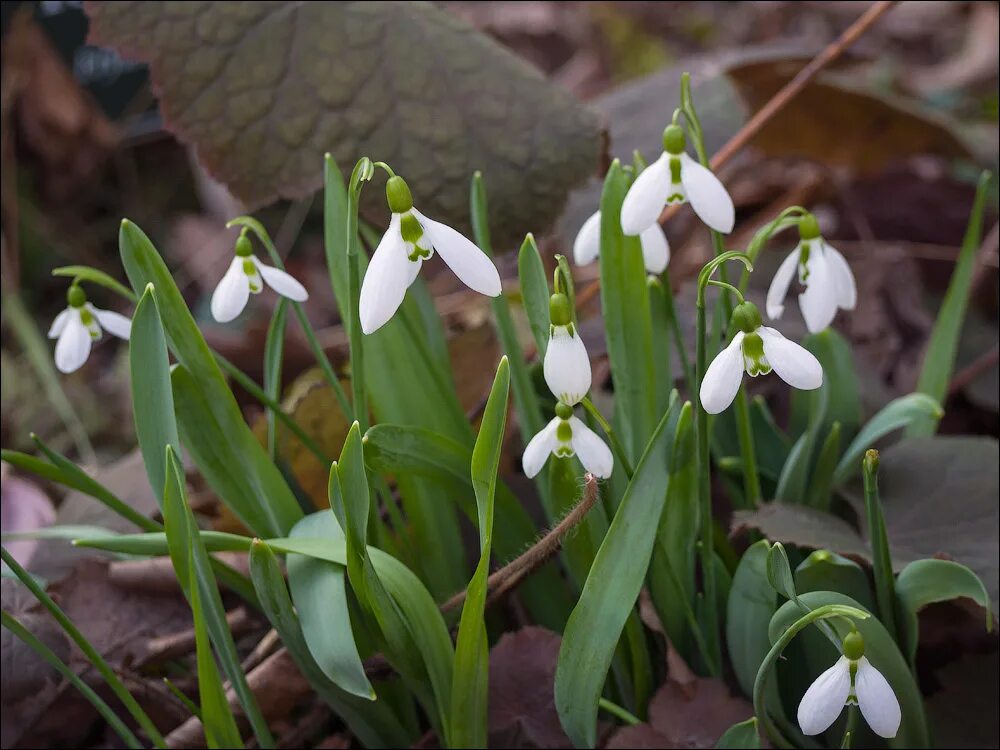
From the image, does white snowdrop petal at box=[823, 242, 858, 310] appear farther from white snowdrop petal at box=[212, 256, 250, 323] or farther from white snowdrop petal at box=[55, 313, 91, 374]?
white snowdrop petal at box=[55, 313, 91, 374]

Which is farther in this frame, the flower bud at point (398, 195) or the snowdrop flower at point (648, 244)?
the snowdrop flower at point (648, 244)

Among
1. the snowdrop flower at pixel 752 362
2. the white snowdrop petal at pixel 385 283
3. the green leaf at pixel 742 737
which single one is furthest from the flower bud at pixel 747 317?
the green leaf at pixel 742 737

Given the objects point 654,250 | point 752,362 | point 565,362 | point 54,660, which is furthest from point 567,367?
point 54,660

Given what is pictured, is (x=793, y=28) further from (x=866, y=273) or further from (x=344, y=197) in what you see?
(x=344, y=197)

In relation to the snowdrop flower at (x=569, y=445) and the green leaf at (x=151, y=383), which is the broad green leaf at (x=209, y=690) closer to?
the green leaf at (x=151, y=383)

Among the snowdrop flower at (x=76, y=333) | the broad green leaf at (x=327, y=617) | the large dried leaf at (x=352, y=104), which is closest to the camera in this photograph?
the broad green leaf at (x=327, y=617)

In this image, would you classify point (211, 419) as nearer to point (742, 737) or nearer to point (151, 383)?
point (151, 383)

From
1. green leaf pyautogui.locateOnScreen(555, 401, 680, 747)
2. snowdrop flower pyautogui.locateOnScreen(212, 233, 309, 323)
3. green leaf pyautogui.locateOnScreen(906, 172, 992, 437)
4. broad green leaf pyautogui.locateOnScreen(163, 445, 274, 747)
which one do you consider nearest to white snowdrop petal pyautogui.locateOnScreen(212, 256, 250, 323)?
snowdrop flower pyautogui.locateOnScreen(212, 233, 309, 323)
